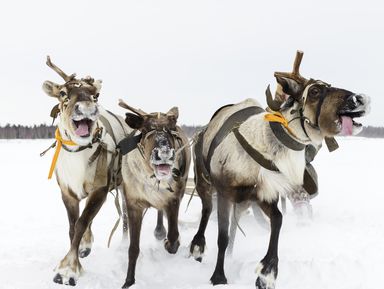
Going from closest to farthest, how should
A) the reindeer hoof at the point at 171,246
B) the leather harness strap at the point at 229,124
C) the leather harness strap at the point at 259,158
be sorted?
the leather harness strap at the point at 259,158 → the leather harness strap at the point at 229,124 → the reindeer hoof at the point at 171,246

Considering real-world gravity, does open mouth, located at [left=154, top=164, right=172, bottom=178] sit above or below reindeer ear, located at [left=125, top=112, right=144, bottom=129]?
below

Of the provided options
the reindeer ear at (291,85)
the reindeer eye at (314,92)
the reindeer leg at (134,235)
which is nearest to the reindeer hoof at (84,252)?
the reindeer leg at (134,235)

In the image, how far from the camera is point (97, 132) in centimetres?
532

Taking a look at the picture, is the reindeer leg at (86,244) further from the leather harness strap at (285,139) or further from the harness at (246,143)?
the leather harness strap at (285,139)

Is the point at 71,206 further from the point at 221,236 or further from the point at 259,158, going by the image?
the point at 259,158

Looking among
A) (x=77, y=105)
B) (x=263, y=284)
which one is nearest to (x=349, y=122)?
(x=263, y=284)

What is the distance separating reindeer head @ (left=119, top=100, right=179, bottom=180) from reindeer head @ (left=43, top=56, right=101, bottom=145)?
0.37 metres

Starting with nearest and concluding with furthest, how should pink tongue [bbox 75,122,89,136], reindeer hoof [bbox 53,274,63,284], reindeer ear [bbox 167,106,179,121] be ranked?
pink tongue [bbox 75,122,89,136]
reindeer ear [bbox 167,106,179,121]
reindeer hoof [bbox 53,274,63,284]

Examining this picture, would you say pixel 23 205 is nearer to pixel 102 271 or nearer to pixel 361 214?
pixel 102 271

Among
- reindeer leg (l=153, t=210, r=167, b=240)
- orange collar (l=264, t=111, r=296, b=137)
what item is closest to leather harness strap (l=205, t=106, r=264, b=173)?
orange collar (l=264, t=111, r=296, b=137)

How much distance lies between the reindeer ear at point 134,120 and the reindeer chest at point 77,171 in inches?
28.3

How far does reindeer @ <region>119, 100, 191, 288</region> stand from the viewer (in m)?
4.69

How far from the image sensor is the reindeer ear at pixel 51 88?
5.16 metres

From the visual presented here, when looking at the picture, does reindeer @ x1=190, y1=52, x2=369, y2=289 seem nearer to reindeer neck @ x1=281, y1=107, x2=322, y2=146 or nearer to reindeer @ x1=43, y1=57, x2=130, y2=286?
reindeer neck @ x1=281, y1=107, x2=322, y2=146
